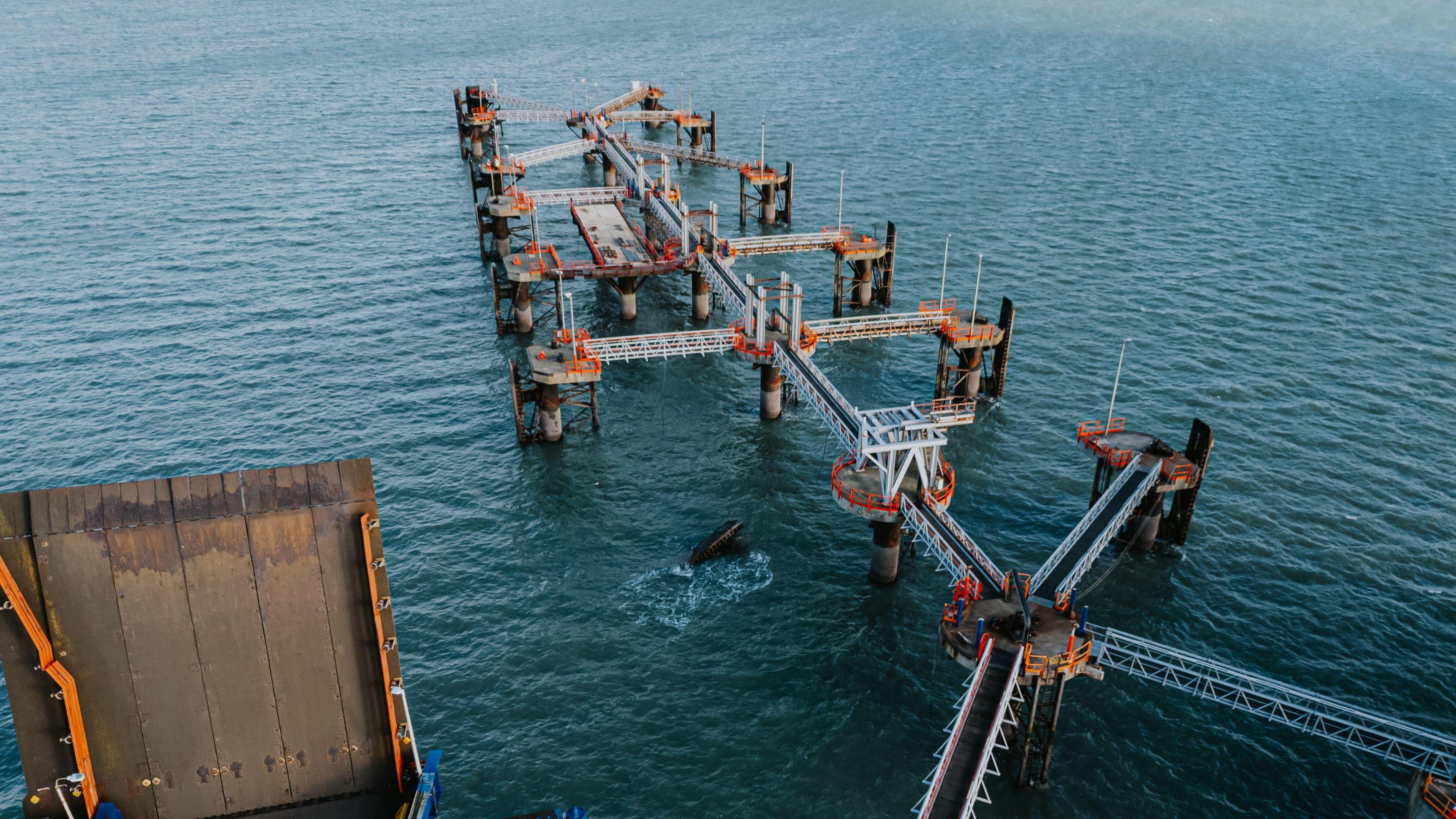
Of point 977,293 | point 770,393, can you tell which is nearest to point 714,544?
point 770,393

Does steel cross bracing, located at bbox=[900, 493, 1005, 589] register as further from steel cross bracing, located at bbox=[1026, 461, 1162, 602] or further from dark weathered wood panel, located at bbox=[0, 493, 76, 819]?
dark weathered wood panel, located at bbox=[0, 493, 76, 819]

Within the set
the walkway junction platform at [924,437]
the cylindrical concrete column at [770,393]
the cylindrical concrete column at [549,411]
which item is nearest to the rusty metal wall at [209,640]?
the walkway junction platform at [924,437]

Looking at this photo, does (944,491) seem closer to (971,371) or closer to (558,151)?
(971,371)

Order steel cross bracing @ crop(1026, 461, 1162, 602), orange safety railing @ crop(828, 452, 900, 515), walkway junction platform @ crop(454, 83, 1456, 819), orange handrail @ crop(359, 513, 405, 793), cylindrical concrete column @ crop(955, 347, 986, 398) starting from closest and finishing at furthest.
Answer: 1. orange handrail @ crop(359, 513, 405, 793)
2. walkway junction platform @ crop(454, 83, 1456, 819)
3. steel cross bracing @ crop(1026, 461, 1162, 602)
4. orange safety railing @ crop(828, 452, 900, 515)
5. cylindrical concrete column @ crop(955, 347, 986, 398)

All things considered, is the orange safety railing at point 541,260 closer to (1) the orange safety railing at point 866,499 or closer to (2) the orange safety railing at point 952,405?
(2) the orange safety railing at point 952,405

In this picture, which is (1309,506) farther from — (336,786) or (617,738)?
(336,786)

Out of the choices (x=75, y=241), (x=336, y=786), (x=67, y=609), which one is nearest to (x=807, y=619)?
(x=336, y=786)

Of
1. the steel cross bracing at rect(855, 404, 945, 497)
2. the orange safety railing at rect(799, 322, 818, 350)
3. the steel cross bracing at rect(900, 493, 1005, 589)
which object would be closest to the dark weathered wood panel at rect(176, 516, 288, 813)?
the steel cross bracing at rect(900, 493, 1005, 589)
